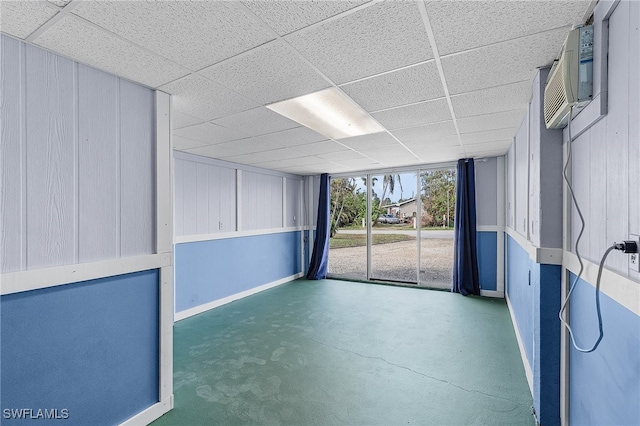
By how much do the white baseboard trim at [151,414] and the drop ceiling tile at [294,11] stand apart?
98.6 inches

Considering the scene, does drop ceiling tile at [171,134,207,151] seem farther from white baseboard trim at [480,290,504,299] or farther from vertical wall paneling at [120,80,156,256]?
white baseboard trim at [480,290,504,299]

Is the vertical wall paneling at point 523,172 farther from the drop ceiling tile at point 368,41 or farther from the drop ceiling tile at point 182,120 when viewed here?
the drop ceiling tile at point 182,120

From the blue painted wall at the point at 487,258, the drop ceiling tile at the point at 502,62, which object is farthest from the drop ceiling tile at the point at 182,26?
the blue painted wall at the point at 487,258

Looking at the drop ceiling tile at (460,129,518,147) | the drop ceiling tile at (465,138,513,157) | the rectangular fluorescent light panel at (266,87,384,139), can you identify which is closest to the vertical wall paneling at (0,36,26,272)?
the rectangular fluorescent light panel at (266,87,384,139)

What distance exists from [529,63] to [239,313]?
13.5ft

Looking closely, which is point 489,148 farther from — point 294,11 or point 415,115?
point 294,11

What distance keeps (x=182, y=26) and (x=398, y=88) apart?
4.65 feet

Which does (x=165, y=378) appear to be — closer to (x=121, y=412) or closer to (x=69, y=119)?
(x=121, y=412)

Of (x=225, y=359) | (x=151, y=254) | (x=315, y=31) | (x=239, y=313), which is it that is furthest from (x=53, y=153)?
(x=239, y=313)

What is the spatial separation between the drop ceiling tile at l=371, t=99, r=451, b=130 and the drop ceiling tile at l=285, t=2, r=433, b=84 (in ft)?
2.52

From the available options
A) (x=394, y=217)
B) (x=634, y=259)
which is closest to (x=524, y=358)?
(x=634, y=259)

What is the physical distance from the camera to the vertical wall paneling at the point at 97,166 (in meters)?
1.76

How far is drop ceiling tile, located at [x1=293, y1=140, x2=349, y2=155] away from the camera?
3789 mm

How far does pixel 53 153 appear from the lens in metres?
1.64
